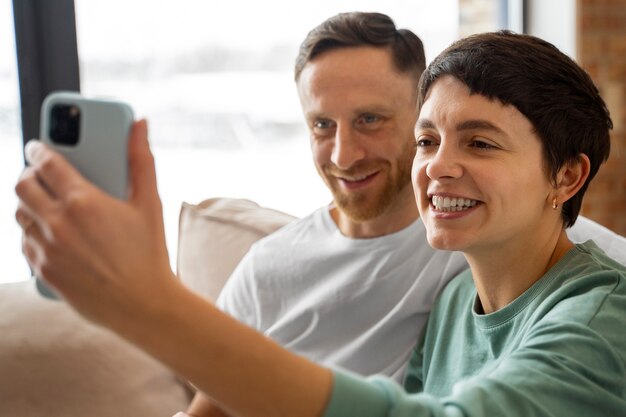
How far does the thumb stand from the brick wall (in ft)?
9.91

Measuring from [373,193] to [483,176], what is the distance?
0.55m

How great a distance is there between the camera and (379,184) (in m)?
1.83

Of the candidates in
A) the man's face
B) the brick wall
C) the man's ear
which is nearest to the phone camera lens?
the man's ear

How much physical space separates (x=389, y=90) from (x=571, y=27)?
1944mm

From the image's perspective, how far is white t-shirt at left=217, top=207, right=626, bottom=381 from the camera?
162 centimetres

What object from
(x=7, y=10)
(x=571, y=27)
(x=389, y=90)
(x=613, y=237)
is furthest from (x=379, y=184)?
(x=571, y=27)

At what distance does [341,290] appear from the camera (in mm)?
1738

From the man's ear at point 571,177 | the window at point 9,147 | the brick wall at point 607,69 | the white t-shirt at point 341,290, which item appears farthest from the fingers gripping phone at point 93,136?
the brick wall at point 607,69

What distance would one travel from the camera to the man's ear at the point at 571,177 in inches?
51.8

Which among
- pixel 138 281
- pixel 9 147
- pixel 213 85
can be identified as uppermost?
pixel 138 281

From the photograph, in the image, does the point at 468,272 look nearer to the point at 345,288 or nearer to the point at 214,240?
the point at 345,288

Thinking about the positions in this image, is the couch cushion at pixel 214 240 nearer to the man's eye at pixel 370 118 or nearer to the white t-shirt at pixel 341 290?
the white t-shirt at pixel 341 290

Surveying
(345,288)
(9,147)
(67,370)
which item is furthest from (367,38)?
(9,147)

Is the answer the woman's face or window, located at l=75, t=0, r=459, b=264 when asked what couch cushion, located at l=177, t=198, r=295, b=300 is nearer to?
the woman's face
